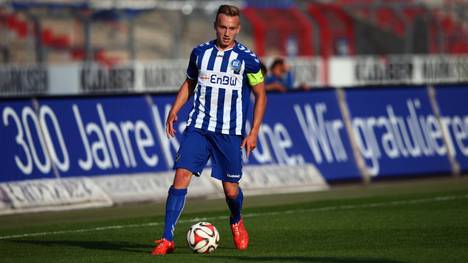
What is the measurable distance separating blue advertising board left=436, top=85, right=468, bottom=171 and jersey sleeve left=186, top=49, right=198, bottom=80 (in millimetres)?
10040

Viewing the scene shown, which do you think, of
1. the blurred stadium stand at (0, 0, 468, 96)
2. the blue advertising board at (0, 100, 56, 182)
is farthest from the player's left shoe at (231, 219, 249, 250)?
the blurred stadium stand at (0, 0, 468, 96)

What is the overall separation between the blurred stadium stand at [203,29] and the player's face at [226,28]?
62.1ft

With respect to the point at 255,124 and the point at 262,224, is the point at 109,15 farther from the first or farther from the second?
the point at 255,124

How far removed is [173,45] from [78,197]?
16.3 meters

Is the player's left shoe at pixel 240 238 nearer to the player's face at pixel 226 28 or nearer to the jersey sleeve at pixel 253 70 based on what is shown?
the jersey sleeve at pixel 253 70

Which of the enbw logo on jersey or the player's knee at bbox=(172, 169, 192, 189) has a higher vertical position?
the enbw logo on jersey

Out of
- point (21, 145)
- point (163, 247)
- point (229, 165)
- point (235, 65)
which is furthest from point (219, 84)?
point (21, 145)

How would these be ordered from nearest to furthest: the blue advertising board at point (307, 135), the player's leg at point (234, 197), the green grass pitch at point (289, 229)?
1. the green grass pitch at point (289, 229)
2. the player's leg at point (234, 197)
3. the blue advertising board at point (307, 135)

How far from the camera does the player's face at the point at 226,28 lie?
11.7m

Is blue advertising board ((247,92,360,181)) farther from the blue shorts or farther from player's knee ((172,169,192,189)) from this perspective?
player's knee ((172,169,192,189))

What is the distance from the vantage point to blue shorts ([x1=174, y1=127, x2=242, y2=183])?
11.8 meters

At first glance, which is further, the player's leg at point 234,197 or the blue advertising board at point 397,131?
the blue advertising board at point 397,131

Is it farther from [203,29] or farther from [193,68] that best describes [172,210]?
[203,29]

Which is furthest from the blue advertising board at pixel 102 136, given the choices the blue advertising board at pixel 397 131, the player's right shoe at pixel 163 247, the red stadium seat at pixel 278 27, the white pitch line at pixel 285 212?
the red stadium seat at pixel 278 27
